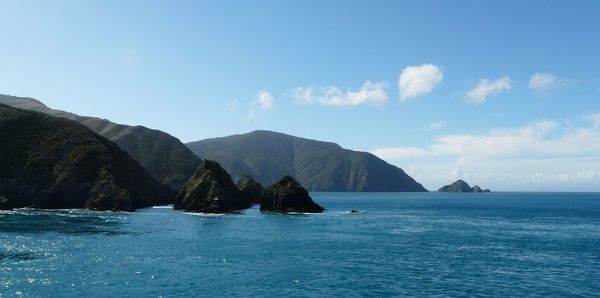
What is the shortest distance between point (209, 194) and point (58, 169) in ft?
167

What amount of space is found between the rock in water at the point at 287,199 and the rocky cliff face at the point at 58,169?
44971mm

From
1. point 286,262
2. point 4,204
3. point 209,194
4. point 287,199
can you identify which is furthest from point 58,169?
point 286,262

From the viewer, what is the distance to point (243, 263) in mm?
55188

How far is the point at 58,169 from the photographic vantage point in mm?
143125

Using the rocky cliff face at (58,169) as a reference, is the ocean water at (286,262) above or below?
below

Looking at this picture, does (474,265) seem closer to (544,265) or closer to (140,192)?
(544,265)

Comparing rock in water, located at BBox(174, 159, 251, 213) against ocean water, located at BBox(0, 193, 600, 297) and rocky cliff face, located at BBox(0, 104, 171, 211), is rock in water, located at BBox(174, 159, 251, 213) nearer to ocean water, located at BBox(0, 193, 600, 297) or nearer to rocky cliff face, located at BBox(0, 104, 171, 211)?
rocky cliff face, located at BBox(0, 104, 171, 211)

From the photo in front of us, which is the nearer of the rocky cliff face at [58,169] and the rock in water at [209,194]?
the rocky cliff face at [58,169]

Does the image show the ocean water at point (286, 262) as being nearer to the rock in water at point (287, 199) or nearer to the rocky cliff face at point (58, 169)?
the rocky cliff face at point (58, 169)

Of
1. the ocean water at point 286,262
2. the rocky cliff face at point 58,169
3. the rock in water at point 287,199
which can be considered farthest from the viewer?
the rock in water at point 287,199

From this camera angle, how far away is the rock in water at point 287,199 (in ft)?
477

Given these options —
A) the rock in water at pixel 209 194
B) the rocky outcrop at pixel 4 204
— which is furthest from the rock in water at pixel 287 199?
the rocky outcrop at pixel 4 204

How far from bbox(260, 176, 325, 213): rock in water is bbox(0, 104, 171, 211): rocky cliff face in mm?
44971

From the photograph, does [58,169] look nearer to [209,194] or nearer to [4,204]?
[4,204]
